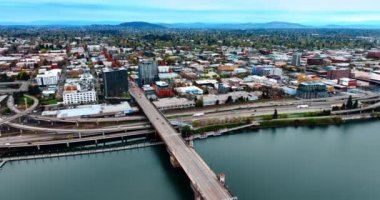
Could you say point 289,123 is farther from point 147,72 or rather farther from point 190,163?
point 147,72

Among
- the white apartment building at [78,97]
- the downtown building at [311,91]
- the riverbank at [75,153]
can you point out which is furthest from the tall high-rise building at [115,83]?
the downtown building at [311,91]

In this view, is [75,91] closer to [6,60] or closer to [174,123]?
[174,123]

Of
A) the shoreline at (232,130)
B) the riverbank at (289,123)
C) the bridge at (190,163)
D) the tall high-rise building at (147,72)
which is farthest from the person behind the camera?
the tall high-rise building at (147,72)

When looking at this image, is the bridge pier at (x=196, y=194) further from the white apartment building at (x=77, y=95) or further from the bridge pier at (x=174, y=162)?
the white apartment building at (x=77, y=95)

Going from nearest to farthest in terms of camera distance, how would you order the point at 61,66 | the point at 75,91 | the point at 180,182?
the point at 180,182 → the point at 75,91 → the point at 61,66

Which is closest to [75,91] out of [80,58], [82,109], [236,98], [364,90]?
[82,109]

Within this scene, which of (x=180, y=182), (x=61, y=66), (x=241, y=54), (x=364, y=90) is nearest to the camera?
(x=180, y=182)
